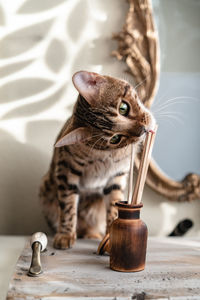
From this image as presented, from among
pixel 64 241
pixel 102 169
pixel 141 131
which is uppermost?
pixel 141 131

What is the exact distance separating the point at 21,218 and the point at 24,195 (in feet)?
0.32

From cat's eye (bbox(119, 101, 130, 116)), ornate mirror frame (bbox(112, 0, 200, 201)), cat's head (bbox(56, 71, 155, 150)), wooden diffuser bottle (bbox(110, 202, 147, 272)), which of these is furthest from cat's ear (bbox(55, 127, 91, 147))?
ornate mirror frame (bbox(112, 0, 200, 201))

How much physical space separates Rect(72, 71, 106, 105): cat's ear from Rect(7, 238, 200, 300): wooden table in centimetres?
43

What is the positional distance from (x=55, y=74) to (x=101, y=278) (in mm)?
906

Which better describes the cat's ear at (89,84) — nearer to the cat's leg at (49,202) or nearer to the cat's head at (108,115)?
the cat's head at (108,115)

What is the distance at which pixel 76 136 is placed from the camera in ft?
2.98

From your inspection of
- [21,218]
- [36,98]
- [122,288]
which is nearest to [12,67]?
[36,98]

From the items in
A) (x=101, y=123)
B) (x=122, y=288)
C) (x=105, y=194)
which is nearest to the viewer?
(x=122, y=288)

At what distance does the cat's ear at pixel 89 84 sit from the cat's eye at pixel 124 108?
0.07 metres

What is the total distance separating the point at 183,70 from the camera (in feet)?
4.58

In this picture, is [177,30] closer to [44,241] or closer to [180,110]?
[180,110]

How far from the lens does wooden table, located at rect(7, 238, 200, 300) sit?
0.67 m

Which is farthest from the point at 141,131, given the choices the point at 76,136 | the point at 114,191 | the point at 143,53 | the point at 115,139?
the point at 143,53

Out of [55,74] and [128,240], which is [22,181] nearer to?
[55,74]
